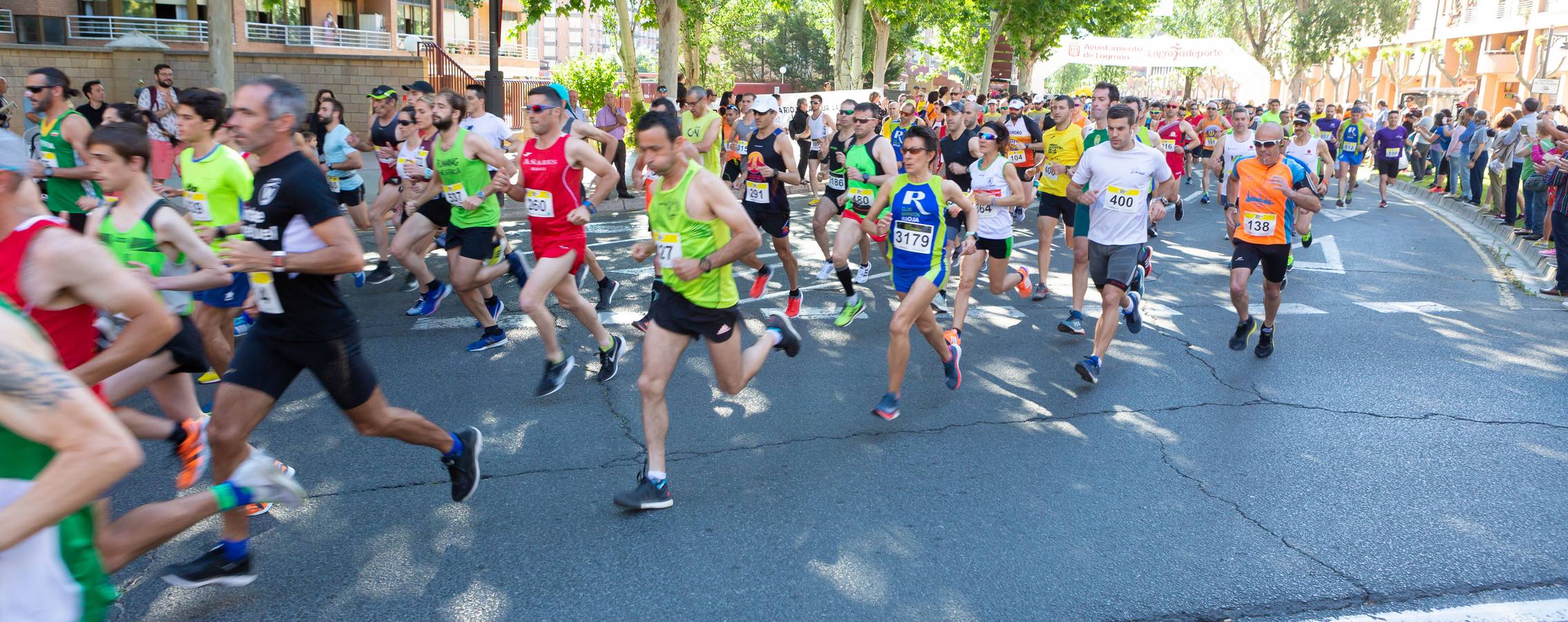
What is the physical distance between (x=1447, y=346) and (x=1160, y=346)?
2191 millimetres

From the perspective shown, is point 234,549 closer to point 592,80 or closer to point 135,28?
point 592,80

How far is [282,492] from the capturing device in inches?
123

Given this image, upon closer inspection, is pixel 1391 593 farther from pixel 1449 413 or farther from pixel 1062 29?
pixel 1062 29

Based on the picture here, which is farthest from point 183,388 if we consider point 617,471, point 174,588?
point 617,471

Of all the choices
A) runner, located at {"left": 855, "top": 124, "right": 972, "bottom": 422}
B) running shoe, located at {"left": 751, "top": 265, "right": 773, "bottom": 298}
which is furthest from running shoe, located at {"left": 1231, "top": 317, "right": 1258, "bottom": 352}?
running shoe, located at {"left": 751, "top": 265, "right": 773, "bottom": 298}

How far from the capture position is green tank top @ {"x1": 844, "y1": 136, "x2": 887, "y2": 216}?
8.87 metres

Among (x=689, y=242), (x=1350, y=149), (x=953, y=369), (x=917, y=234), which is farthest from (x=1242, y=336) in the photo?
(x=1350, y=149)

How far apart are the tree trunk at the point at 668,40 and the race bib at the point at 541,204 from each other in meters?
11.9

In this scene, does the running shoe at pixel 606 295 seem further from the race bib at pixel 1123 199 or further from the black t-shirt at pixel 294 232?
the black t-shirt at pixel 294 232

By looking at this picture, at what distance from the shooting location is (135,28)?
31922mm

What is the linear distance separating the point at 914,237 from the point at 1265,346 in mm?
3114

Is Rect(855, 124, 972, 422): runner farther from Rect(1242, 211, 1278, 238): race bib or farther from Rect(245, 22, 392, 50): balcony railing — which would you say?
Rect(245, 22, 392, 50): balcony railing

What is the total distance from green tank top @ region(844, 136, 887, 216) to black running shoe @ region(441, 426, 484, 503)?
497 centimetres

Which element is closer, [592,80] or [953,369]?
[953,369]
